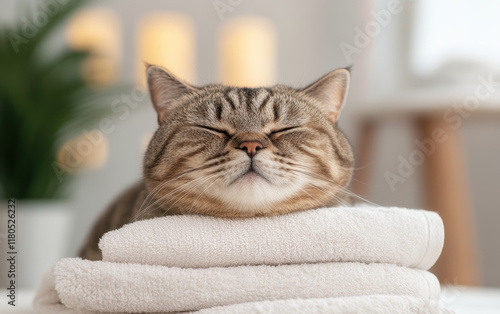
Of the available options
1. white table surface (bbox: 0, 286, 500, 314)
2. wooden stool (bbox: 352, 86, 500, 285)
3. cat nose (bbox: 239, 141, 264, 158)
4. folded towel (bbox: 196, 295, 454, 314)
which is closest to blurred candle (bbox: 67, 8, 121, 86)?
wooden stool (bbox: 352, 86, 500, 285)

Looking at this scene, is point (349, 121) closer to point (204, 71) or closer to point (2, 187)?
point (204, 71)

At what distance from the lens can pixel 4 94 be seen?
2.45 metres

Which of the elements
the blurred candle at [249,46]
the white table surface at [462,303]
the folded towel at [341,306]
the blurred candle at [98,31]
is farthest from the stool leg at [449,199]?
the blurred candle at [98,31]

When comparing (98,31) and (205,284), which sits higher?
(98,31)

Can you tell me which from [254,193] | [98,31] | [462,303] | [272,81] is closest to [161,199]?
[254,193]

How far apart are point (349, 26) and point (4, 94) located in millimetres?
2165

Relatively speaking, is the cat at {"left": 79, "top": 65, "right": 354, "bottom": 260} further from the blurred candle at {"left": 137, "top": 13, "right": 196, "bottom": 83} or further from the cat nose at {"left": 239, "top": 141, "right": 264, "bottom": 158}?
the blurred candle at {"left": 137, "top": 13, "right": 196, "bottom": 83}

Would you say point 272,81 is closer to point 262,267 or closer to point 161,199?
point 161,199

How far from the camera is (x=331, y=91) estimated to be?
1.14 metres

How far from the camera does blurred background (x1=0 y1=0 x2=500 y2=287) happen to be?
232 centimetres

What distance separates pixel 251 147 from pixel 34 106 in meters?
1.92

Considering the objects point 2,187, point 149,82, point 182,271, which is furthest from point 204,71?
point 182,271

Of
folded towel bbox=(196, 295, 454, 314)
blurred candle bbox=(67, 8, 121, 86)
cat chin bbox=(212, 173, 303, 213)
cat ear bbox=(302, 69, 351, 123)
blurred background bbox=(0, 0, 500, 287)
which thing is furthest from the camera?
blurred candle bbox=(67, 8, 121, 86)

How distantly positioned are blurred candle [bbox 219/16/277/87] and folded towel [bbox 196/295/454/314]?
2.47 m
